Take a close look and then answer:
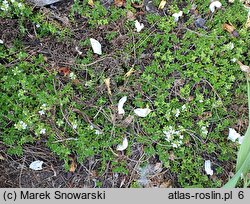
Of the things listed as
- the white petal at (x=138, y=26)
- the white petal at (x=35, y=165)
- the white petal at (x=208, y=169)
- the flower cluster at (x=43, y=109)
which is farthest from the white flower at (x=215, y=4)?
the white petal at (x=35, y=165)

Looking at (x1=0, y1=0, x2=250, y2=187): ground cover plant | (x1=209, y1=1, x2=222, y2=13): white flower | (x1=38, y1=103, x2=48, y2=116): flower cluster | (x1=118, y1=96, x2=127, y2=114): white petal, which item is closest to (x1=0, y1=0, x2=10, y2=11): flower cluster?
(x1=0, y1=0, x2=250, y2=187): ground cover plant

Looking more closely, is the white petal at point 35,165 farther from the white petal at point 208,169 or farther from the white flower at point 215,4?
the white flower at point 215,4

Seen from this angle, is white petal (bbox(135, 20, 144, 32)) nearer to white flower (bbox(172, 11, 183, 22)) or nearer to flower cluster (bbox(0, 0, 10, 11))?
white flower (bbox(172, 11, 183, 22))

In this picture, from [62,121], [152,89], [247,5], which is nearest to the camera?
[62,121]

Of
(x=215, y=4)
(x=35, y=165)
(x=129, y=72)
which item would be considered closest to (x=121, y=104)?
(x=129, y=72)

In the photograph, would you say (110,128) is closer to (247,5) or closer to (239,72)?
(239,72)

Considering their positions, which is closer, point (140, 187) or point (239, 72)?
point (140, 187)

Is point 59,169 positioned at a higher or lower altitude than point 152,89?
lower

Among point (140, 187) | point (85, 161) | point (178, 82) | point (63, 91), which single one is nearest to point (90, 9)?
point (63, 91)
